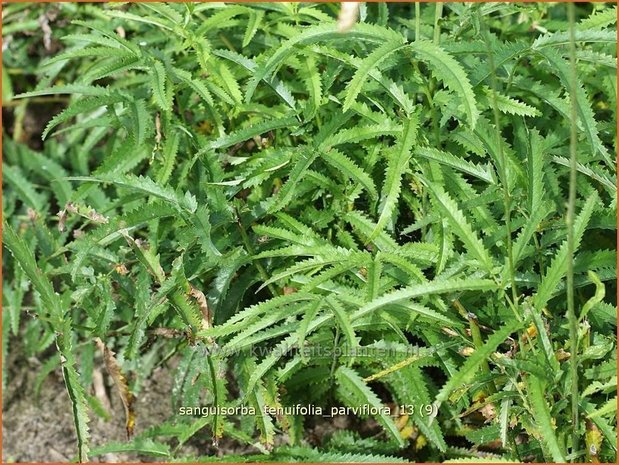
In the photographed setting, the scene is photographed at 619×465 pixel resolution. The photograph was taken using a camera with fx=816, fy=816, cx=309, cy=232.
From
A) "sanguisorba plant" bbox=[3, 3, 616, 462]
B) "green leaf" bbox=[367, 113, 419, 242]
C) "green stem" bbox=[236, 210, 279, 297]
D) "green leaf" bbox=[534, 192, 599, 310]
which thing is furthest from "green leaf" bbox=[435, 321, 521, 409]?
"green stem" bbox=[236, 210, 279, 297]

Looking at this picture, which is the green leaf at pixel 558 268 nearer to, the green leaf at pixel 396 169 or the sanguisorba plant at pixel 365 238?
the sanguisorba plant at pixel 365 238

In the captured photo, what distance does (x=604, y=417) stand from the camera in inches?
62.9

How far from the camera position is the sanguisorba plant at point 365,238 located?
5.14 feet

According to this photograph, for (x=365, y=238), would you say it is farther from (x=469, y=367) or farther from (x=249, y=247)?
(x=469, y=367)

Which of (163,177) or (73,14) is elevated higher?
(73,14)

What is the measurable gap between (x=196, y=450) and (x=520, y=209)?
1083 millimetres

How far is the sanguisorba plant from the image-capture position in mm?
1565

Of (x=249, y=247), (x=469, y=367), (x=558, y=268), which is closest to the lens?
(x=469, y=367)

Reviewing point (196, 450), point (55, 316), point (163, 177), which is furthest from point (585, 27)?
point (196, 450)

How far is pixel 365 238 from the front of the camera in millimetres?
1796

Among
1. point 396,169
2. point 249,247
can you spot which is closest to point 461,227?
point 396,169

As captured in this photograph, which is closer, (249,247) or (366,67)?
(366,67)

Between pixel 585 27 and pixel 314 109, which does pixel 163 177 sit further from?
pixel 585 27

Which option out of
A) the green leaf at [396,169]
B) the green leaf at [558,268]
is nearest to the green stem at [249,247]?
the green leaf at [396,169]
